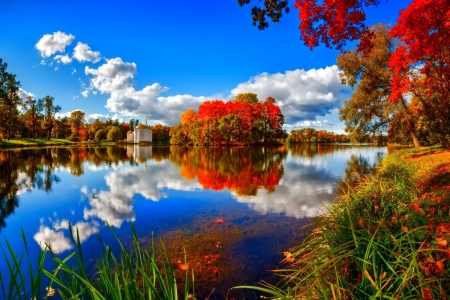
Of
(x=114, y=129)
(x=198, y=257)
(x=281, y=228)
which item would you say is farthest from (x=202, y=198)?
(x=114, y=129)

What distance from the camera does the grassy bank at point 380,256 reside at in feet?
6.66

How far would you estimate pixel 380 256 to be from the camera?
2.24m

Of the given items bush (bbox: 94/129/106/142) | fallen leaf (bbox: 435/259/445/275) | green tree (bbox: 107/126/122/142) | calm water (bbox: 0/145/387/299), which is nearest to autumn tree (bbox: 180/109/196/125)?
green tree (bbox: 107/126/122/142)

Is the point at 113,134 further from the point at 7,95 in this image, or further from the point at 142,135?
the point at 7,95

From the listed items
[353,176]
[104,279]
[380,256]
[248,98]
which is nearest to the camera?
[104,279]

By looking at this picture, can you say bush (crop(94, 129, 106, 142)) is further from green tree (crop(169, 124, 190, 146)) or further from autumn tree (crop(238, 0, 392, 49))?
autumn tree (crop(238, 0, 392, 49))

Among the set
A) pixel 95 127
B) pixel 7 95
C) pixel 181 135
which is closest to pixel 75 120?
pixel 95 127

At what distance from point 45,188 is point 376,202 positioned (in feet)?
40.7

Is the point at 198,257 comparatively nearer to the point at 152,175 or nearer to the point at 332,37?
the point at 332,37

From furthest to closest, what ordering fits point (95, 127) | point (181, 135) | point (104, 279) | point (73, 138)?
point (95, 127) < point (73, 138) < point (181, 135) < point (104, 279)

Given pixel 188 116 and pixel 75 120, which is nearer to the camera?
pixel 188 116

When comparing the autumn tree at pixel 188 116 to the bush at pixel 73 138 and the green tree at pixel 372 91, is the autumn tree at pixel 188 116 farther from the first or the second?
the green tree at pixel 372 91

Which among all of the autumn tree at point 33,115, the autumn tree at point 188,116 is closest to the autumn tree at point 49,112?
the autumn tree at point 33,115

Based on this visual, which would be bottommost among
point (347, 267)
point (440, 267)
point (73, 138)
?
point (347, 267)
